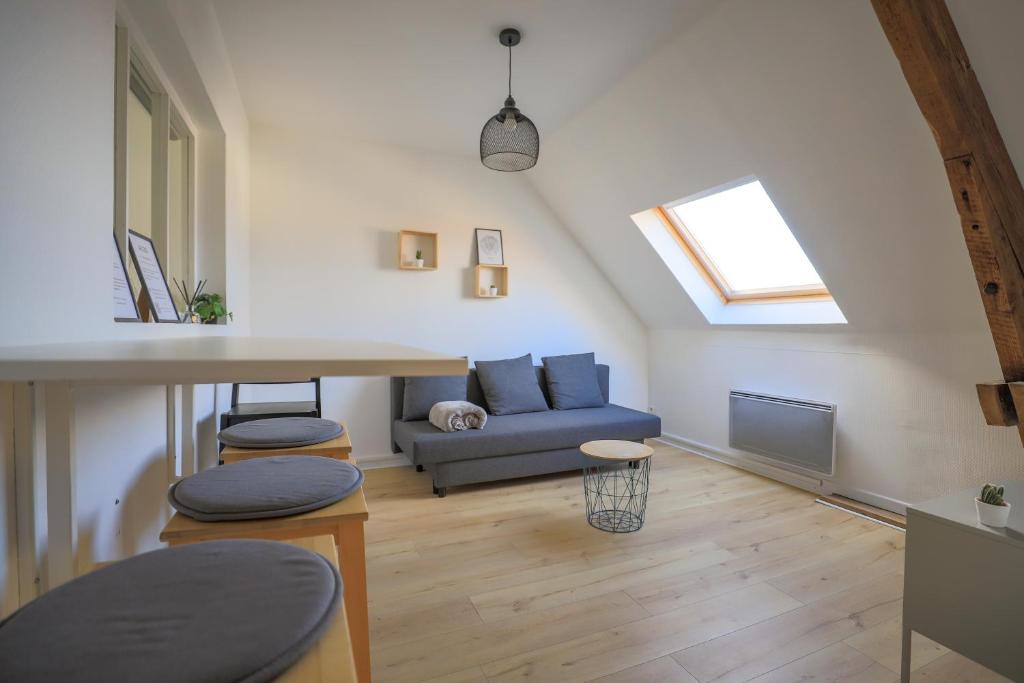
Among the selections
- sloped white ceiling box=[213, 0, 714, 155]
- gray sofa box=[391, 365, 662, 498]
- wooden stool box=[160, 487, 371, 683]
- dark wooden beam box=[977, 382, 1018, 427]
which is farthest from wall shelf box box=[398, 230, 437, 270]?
dark wooden beam box=[977, 382, 1018, 427]

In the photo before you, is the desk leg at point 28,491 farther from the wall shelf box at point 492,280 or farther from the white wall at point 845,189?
the wall shelf box at point 492,280

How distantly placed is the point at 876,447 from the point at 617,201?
231cm

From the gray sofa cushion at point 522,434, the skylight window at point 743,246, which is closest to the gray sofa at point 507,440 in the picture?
the gray sofa cushion at point 522,434

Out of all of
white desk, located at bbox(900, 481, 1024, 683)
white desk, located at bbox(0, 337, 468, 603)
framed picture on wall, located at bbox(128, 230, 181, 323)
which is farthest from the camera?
framed picture on wall, located at bbox(128, 230, 181, 323)

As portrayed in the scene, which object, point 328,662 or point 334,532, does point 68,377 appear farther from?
point 334,532

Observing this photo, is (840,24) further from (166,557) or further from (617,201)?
(166,557)

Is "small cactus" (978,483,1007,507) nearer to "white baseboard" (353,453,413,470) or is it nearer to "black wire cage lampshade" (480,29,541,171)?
"black wire cage lampshade" (480,29,541,171)

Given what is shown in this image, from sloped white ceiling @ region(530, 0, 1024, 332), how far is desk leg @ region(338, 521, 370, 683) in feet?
8.16

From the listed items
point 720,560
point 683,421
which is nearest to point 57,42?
point 720,560

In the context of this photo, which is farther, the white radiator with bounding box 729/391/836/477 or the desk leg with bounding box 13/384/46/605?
the white radiator with bounding box 729/391/836/477

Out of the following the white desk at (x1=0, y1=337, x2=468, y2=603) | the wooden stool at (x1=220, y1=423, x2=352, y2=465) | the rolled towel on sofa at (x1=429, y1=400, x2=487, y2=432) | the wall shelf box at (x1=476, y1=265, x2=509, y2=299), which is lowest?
the rolled towel on sofa at (x1=429, y1=400, x2=487, y2=432)

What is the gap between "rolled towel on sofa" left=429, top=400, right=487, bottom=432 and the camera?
330 cm

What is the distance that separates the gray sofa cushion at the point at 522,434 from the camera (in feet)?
10.3

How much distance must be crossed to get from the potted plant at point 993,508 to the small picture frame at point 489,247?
3.32m
